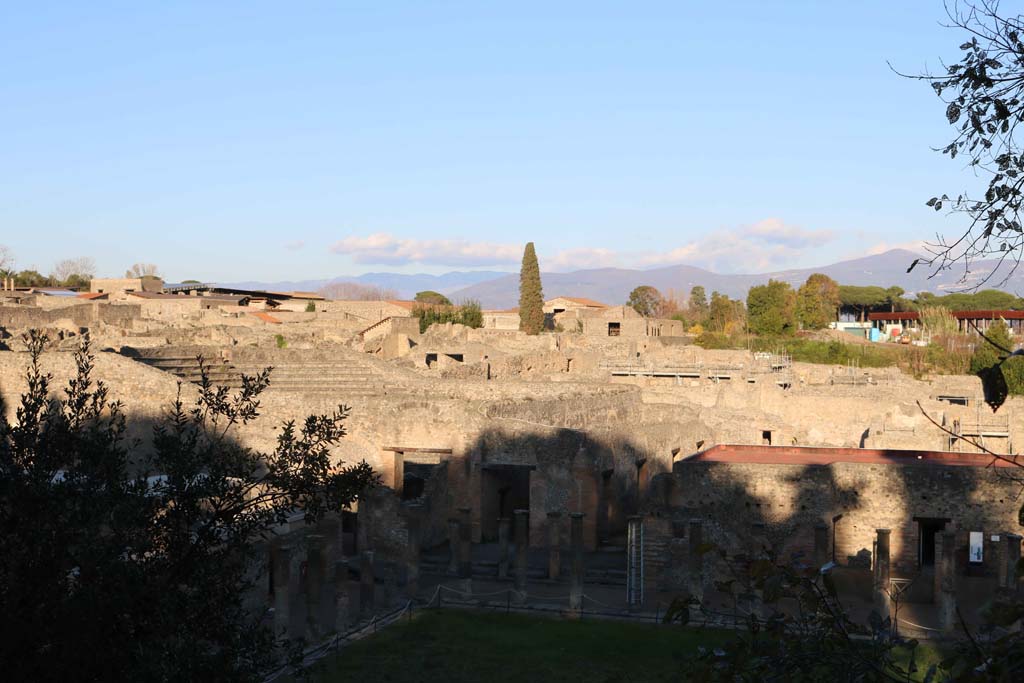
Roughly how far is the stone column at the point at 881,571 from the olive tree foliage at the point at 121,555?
9.93 meters

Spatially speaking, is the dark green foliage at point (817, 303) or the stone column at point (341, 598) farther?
the dark green foliage at point (817, 303)

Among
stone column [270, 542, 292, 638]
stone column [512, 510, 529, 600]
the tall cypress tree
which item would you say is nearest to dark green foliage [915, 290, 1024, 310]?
the tall cypress tree

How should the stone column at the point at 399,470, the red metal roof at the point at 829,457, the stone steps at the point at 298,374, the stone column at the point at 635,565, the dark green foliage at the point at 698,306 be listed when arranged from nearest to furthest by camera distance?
the stone column at the point at 635,565
the red metal roof at the point at 829,457
the stone column at the point at 399,470
the stone steps at the point at 298,374
the dark green foliage at the point at 698,306

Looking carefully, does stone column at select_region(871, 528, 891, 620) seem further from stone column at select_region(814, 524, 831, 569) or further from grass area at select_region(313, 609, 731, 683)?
grass area at select_region(313, 609, 731, 683)

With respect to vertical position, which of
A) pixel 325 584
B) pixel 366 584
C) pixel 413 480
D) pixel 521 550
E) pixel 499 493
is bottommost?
pixel 325 584

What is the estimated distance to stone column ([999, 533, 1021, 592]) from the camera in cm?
1670

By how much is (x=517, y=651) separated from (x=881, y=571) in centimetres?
534

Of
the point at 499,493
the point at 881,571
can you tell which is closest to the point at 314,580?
the point at 499,493

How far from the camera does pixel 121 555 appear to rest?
26.8 feet

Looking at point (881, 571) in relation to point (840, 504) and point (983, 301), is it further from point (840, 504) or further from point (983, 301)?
point (983, 301)

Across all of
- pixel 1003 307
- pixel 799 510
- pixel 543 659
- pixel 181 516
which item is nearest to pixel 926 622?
pixel 799 510

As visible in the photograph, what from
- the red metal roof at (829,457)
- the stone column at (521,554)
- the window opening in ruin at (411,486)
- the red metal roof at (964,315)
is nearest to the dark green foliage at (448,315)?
the red metal roof at (964,315)

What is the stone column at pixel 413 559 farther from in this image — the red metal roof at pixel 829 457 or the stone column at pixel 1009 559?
the stone column at pixel 1009 559

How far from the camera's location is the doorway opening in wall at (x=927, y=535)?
18775 millimetres
